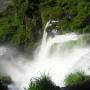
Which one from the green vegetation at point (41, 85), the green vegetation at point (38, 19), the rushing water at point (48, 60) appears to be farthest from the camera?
the green vegetation at point (38, 19)

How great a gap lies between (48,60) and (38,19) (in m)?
7.97

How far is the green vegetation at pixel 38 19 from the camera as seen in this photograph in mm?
41500

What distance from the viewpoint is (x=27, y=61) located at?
42000 millimetres

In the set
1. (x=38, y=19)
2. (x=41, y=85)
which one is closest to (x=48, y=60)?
(x=38, y=19)

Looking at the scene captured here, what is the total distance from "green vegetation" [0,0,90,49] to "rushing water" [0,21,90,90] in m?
1.38

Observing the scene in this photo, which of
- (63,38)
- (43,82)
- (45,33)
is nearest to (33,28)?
(45,33)

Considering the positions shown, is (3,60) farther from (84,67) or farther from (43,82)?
(43,82)

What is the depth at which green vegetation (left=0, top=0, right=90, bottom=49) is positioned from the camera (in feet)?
136

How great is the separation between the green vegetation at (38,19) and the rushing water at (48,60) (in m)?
1.38

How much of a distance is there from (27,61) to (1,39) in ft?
26.2

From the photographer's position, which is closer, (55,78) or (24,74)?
(55,78)

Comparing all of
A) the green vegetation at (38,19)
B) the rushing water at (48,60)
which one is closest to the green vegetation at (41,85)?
the rushing water at (48,60)

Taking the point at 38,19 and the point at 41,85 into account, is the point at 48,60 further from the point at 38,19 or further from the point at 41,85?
the point at 41,85

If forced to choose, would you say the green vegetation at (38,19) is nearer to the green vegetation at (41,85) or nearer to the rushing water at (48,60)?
the rushing water at (48,60)
